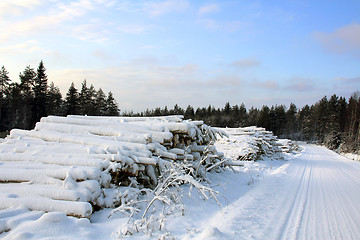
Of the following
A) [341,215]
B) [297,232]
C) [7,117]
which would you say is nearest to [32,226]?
[297,232]

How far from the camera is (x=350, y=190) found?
938 cm

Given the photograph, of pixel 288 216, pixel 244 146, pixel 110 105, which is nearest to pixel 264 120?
pixel 110 105

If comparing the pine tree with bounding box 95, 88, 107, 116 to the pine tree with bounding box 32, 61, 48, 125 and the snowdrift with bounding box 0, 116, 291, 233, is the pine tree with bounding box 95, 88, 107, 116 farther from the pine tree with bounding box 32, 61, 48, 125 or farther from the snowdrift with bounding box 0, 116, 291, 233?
the snowdrift with bounding box 0, 116, 291, 233


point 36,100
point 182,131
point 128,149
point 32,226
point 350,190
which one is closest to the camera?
point 32,226

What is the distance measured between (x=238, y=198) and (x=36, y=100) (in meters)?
43.5

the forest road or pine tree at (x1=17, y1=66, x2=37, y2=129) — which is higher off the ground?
pine tree at (x1=17, y1=66, x2=37, y2=129)

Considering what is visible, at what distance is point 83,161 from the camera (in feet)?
18.4

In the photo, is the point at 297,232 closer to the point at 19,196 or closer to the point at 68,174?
the point at 68,174

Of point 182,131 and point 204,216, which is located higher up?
point 182,131

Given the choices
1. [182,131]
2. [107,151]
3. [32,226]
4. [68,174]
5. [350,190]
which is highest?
[182,131]

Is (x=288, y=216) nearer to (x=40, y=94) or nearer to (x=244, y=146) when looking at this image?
(x=244, y=146)

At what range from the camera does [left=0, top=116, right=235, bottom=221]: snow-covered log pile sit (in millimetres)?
4621

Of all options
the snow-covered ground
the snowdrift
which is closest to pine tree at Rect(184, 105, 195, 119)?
the snowdrift

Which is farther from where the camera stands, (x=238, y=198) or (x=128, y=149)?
(x=238, y=198)
